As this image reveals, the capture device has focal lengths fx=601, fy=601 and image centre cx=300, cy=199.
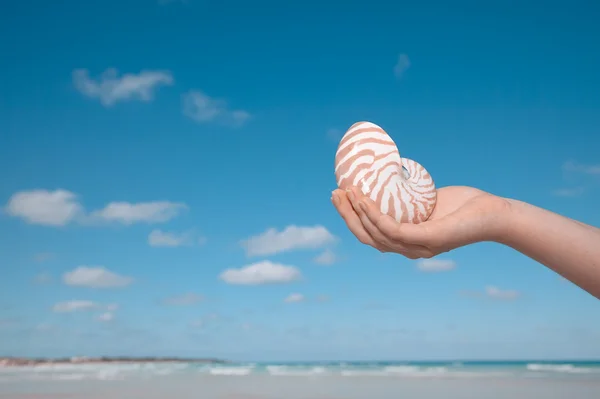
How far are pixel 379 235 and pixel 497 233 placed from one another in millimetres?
488

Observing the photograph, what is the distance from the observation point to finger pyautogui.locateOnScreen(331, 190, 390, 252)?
8.82 feet

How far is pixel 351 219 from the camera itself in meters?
2.73

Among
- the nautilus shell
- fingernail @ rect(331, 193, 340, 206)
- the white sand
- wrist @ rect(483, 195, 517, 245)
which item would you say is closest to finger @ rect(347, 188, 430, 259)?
fingernail @ rect(331, 193, 340, 206)

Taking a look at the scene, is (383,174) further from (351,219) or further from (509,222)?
(509,222)

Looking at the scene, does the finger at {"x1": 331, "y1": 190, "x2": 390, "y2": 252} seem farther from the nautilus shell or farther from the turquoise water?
the turquoise water

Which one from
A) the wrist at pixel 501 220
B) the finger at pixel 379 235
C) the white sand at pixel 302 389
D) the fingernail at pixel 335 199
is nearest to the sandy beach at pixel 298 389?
the white sand at pixel 302 389

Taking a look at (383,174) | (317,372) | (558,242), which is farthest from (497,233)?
(317,372)

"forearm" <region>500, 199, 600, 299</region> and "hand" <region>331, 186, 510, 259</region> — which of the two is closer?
"forearm" <region>500, 199, 600, 299</region>

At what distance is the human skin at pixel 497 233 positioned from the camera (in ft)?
7.28

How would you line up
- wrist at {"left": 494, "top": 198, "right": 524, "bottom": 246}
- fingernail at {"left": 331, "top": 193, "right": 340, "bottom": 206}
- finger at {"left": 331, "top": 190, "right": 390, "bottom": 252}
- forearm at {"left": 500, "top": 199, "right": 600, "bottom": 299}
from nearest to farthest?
forearm at {"left": 500, "top": 199, "right": 600, "bottom": 299}, wrist at {"left": 494, "top": 198, "right": 524, "bottom": 246}, finger at {"left": 331, "top": 190, "right": 390, "bottom": 252}, fingernail at {"left": 331, "top": 193, "right": 340, "bottom": 206}

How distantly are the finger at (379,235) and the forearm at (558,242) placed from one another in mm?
368

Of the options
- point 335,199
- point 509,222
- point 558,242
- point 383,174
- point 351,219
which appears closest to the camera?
point 558,242

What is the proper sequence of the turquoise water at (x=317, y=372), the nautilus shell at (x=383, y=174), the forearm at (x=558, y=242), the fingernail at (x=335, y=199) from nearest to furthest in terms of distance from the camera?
1. the forearm at (x=558, y=242)
2. the fingernail at (x=335, y=199)
3. the nautilus shell at (x=383, y=174)
4. the turquoise water at (x=317, y=372)

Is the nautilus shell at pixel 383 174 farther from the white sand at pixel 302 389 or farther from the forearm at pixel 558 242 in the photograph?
the white sand at pixel 302 389
